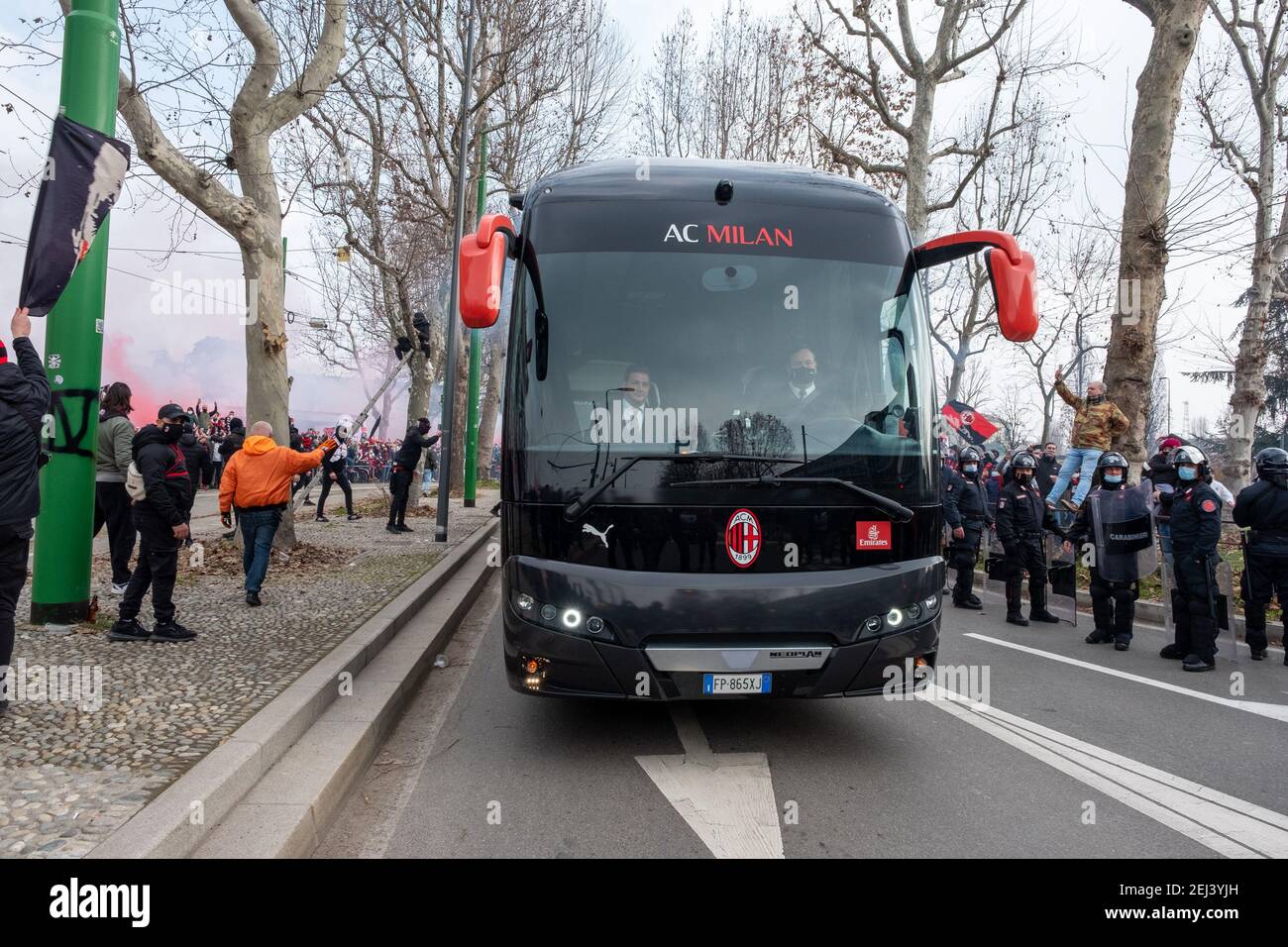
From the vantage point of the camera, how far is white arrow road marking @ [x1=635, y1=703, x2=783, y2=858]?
11.5ft

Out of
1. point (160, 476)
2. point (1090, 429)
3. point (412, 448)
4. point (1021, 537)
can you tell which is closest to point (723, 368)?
point (160, 476)

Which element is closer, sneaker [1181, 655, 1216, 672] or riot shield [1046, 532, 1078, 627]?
sneaker [1181, 655, 1216, 672]

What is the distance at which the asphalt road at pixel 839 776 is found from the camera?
11.5 feet

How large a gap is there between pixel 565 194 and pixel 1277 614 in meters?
8.79

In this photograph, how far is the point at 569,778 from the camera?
4234mm

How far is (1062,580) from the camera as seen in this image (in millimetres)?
10758

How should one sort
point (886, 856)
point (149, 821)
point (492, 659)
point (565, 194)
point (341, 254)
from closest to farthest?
point (149, 821) → point (886, 856) → point (565, 194) → point (492, 659) → point (341, 254)

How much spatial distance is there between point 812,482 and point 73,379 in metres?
5.41

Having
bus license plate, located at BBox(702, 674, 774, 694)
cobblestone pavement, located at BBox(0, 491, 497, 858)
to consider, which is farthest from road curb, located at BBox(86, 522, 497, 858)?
bus license plate, located at BBox(702, 674, 774, 694)

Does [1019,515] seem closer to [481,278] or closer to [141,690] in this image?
[481,278]

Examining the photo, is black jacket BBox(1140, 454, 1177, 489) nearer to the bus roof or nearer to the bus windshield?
the bus windshield

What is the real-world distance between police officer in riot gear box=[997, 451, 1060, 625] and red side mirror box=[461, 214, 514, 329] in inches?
284
